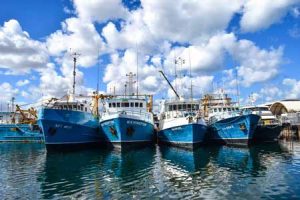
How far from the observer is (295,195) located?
43.8 feet

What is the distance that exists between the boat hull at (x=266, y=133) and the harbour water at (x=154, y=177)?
39.1 feet

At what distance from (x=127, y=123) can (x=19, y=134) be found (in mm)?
24309

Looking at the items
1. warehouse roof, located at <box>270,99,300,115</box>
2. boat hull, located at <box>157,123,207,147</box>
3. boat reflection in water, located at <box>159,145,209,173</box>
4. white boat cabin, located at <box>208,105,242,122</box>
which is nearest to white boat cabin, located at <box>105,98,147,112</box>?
boat hull, located at <box>157,123,207,147</box>

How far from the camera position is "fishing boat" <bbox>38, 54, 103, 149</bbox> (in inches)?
1203

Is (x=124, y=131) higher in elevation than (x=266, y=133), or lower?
higher

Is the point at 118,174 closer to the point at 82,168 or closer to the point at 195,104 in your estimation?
the point at 82,168

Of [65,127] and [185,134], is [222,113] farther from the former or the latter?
[65,127]

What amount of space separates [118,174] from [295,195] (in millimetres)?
10368

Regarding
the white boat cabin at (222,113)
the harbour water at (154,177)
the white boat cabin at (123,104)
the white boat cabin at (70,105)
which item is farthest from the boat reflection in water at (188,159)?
the white boat cabin at (70,105)

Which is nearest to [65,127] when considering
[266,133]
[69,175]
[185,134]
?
[185,134]

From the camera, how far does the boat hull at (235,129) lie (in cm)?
3120

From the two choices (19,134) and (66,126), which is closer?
(66,126)

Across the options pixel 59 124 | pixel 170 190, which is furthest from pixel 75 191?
pixel 59 124

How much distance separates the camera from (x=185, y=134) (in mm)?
30562
